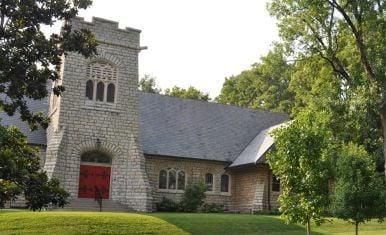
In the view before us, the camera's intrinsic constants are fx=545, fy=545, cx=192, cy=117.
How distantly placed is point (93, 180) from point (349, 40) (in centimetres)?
1605

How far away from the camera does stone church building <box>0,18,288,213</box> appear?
28094mm

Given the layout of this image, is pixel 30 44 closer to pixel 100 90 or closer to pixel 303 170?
pixel 303 170

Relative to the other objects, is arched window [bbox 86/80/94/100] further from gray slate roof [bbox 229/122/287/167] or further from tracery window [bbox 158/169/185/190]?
gray slate roof [bbox 229/122/287/167]

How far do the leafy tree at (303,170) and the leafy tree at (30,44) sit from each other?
7187 mm

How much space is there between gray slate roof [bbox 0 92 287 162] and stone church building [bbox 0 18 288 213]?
7 cm

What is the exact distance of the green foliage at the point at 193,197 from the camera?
99.2 feet

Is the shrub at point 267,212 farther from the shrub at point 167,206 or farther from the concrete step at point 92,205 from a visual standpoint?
the concrete step at point 92,205

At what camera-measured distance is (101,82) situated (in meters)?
29.5

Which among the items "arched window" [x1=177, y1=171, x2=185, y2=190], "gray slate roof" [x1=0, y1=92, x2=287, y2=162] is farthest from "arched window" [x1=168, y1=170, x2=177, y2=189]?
"gray slate roof" [x1=0, y1=92, x2=287, y2=162]

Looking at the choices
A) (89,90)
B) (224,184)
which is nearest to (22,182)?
(89,90)

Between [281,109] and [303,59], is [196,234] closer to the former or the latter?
[303,59]

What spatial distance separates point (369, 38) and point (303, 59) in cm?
396

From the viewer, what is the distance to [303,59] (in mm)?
31406

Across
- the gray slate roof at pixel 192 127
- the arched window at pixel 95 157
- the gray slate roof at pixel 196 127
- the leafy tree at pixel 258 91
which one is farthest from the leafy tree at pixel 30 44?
the leafy tree at pixel 258 91
